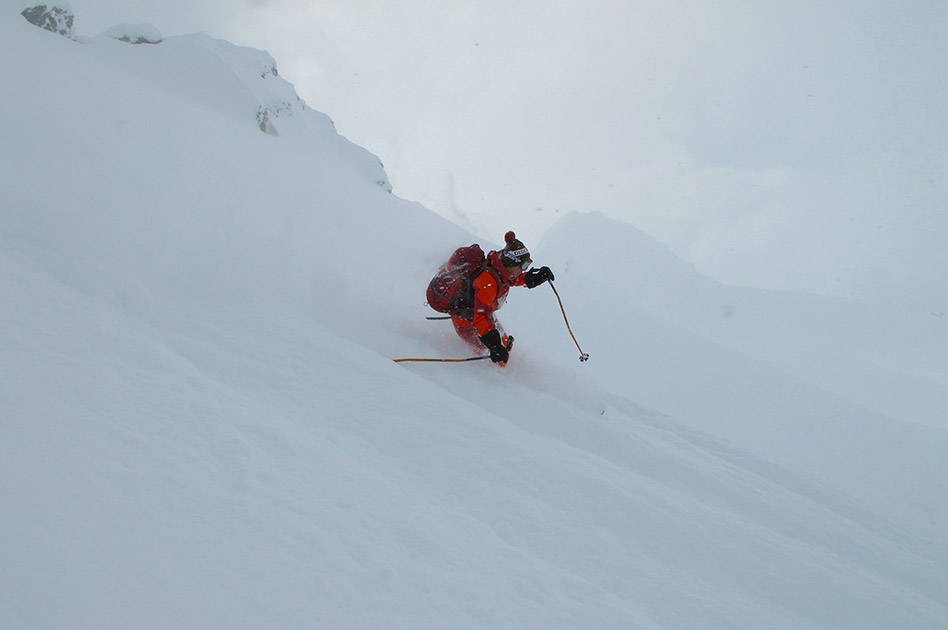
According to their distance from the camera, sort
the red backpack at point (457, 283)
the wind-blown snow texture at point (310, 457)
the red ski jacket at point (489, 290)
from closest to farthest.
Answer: the wind-blown snow texture at point (310, 457)
the red ski jacket at point (489, 290)
the red backpack at point (457, 283)

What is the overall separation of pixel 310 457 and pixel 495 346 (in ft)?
10.9

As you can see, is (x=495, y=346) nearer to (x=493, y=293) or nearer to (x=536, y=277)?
(x=493, y=293)

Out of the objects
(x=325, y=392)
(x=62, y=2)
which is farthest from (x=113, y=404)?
(x=62, y=2)

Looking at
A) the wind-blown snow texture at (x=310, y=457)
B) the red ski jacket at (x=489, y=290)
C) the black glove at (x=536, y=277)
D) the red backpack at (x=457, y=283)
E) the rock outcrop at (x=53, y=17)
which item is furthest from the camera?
the rock outcrop at (x=53, y=17)

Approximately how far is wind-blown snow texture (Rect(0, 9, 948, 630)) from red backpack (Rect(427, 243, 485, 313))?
23.2 inches

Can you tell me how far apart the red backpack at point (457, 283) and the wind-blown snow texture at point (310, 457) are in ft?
1.93

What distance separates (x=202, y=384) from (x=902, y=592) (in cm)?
610

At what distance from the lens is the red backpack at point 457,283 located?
21.4 ft

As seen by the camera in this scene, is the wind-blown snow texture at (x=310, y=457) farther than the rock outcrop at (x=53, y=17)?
No

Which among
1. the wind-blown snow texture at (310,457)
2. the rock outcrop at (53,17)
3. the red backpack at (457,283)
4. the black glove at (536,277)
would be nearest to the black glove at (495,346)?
the wind-blown snow texture at (310,457)

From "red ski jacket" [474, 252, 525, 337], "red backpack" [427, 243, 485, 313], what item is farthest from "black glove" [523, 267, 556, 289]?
"red backpack" [427, 243, 485, 313]

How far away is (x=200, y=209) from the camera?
6980mm

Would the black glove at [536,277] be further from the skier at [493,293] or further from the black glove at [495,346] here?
the black glove at [495,346]

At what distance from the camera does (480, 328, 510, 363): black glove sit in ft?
19.8
